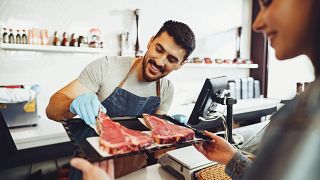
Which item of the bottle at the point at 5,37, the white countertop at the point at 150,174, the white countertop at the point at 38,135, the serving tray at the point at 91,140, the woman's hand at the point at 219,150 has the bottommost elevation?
the white countertop at the point at 38,135

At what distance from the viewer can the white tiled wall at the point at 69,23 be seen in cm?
266

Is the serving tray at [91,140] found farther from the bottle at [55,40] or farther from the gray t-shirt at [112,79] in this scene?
the bottle at [55,40]

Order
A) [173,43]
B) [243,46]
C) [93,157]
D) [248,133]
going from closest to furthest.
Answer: [93,157], [173,43], [248,133], [243,46]

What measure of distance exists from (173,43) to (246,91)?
3202mm

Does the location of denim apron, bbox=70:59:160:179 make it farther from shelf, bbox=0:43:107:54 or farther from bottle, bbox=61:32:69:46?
bottle, bbox=61:32:69:46

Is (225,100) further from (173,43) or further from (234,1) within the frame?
(234,1)

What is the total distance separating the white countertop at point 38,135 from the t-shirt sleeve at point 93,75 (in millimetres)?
1005

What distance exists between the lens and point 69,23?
2930 mm

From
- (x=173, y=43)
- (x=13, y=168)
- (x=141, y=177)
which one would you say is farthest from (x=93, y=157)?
(x=13, y=168)

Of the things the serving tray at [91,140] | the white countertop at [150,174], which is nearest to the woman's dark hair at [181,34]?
the serving tray at [91,140]

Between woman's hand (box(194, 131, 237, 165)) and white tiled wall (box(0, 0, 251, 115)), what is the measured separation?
228 cm

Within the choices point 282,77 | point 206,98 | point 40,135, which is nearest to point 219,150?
point 206,98

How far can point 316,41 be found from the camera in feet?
1.63

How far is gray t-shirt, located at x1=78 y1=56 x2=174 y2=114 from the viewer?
170cm
